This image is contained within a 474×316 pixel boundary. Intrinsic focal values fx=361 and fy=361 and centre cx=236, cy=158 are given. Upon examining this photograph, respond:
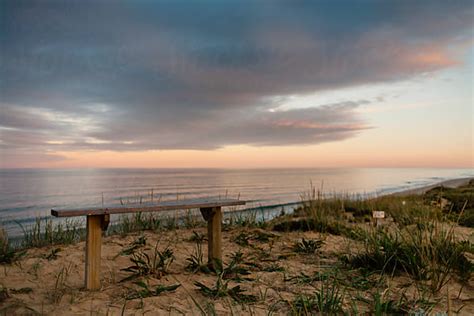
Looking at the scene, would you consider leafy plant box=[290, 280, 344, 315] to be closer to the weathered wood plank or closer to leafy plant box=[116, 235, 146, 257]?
the weathered wood plank

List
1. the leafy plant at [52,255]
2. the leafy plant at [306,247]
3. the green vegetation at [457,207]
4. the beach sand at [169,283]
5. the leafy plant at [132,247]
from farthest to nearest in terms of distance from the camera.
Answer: the green vegetation at [457,207], the leafy plant at [306,247], the leafy plant at [132,247], the leafy plant at [52,255], the beach sand at [169,283]

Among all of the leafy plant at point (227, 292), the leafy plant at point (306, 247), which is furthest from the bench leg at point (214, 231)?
the leafy plant at point (306, 247)

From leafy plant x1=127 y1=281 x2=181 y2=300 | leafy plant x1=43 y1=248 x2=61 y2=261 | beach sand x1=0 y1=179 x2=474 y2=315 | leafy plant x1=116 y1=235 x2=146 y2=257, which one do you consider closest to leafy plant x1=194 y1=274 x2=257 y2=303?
beach sand x1=0 y1=179 x2=474 y2=315

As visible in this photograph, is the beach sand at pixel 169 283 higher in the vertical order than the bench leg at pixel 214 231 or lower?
lower

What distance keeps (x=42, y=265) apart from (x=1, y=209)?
16136 mm

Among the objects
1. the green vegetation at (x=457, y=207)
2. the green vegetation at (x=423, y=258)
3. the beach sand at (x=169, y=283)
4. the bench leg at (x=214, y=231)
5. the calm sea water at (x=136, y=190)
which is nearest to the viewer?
the beach sand at (x=169, y=283)

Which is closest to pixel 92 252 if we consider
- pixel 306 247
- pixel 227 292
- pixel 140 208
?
pixel 140 208

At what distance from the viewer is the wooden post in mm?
3408

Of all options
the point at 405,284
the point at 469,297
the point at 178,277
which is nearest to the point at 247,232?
the point at 178,277

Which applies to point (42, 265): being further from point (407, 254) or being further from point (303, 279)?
point (407, 254)

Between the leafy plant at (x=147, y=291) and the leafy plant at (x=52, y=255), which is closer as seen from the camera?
the leafy plant at (x=147, y=291)

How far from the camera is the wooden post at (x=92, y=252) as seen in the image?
3.41 metres

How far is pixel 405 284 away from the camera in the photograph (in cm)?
356

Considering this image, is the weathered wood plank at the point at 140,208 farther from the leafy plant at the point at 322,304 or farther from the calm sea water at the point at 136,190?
the leafy plant at the point at 322,304
